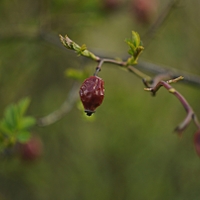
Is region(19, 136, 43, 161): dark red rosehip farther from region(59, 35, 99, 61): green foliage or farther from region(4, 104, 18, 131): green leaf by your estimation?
region(59, 35, 99, 61): green foliage

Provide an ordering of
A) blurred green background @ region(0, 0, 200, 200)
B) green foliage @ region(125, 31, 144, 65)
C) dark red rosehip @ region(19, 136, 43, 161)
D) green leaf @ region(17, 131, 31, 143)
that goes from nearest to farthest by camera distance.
→ green foliage @ region(125, 31, 144, 65) → green leaf @ region(17, 131, 31, 143) → dark red rosehip @ region(19, 136, 43, 161) → blurred green background @ region(0, 0, 200, 200)

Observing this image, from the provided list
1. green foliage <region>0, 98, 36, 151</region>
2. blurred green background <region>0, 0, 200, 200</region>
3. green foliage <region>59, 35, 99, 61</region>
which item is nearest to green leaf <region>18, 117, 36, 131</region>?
green foliage <region>0, 98, 36, 151</region>

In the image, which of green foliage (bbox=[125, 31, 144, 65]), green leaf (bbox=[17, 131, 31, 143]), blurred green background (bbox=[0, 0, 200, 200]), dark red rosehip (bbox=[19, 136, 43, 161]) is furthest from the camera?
blurred green background (bbox=[0, 0, 200, 200])

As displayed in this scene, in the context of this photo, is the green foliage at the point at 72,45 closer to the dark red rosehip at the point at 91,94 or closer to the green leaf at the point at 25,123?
the dark red rosehip at the point at 91,94

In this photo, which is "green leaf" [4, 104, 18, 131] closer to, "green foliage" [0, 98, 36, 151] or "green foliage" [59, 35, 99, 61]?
"green foliage" [0, 98, 36, 151]

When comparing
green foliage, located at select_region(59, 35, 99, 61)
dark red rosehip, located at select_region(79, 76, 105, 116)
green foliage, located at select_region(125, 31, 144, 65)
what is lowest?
dark red rosehip, located at select_region(79, 76, 105, 116)

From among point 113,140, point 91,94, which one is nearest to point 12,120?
point 91,94

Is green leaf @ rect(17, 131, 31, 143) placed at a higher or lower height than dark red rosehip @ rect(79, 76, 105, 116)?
lower

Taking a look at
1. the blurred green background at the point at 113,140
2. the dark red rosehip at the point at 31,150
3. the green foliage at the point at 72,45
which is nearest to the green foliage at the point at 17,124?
the green foliage at the point at 72,45

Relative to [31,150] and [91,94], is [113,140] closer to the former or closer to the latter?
[31,150]

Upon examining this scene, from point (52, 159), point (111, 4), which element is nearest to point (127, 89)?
point (52, 159)

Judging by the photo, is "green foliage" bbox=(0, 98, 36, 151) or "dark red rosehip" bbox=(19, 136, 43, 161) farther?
"dark red rosehip" bbox=(19, 136, 43, 161)
